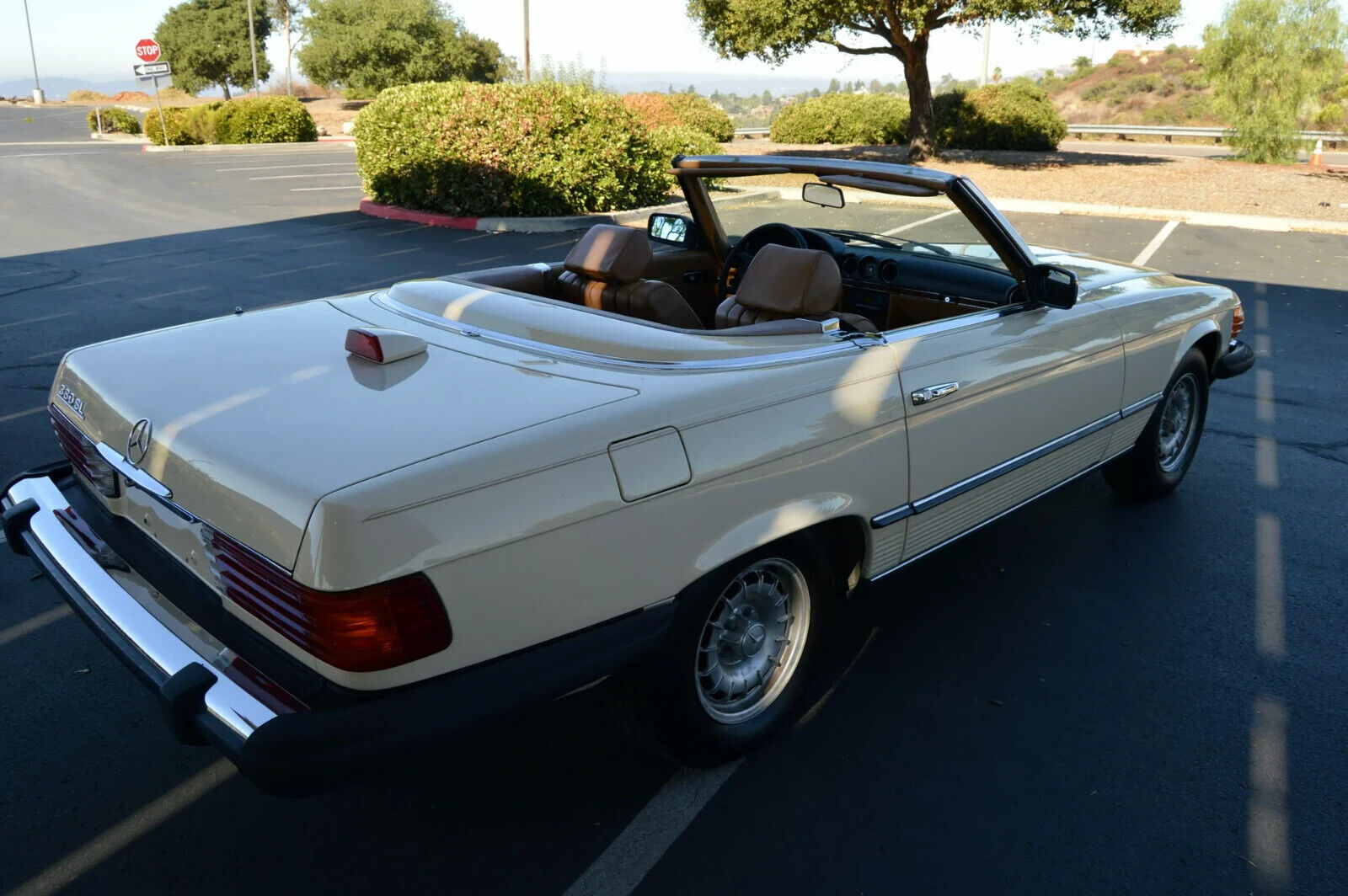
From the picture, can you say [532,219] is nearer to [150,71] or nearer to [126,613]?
[126,613]

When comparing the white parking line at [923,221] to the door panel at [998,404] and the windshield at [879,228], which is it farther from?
the door panel at [998,404]

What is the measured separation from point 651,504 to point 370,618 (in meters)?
0.68

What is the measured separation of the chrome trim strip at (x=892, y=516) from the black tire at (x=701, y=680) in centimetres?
18

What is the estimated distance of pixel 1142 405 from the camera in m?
4.29

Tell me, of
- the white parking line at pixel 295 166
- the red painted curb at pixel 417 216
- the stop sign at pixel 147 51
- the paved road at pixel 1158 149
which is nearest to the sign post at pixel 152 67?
the stop sign at pixel 147 51

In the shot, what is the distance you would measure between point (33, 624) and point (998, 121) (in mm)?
27505

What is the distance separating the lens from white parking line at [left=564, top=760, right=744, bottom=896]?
253 cm

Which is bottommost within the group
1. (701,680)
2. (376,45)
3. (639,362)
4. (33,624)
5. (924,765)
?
(924,765)

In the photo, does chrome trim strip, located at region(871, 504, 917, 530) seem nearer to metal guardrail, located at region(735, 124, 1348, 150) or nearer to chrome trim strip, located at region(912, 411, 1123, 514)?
chrome trim strip, located at region(912, 411, 1123, 514)

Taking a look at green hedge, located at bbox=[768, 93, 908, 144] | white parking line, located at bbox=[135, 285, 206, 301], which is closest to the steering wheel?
white parking line, located at bbox=[135, 285, 206, 301]

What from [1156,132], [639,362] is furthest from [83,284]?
[1156,132]

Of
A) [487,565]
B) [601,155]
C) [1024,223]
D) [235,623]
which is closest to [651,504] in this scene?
[487,565]

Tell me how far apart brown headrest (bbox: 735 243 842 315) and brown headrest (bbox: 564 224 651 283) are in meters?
0.55

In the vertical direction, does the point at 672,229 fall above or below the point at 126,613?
above
